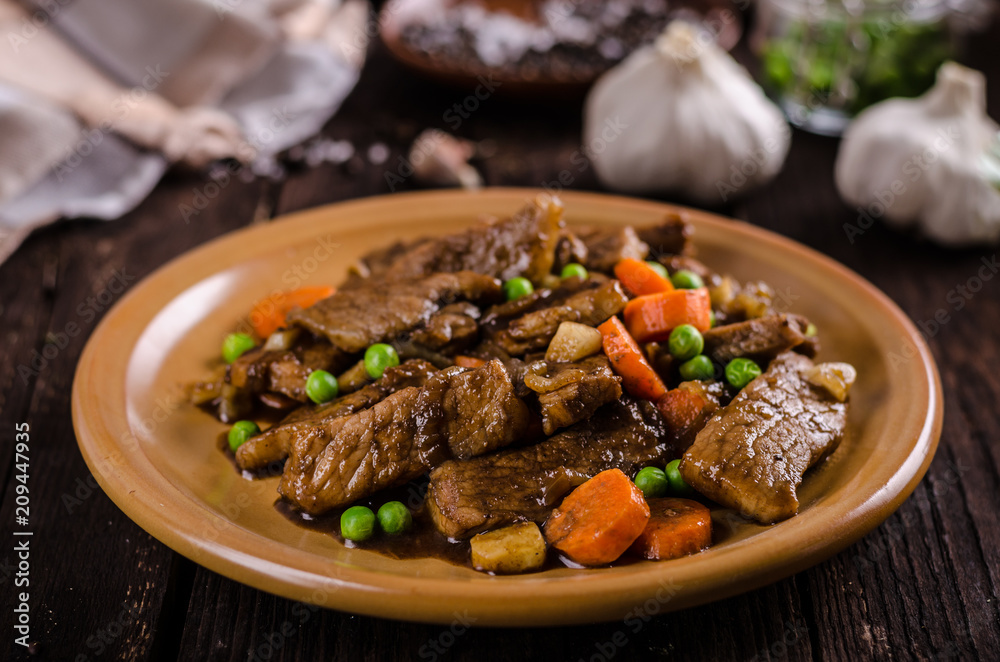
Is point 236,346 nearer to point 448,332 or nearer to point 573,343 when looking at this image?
point 448,332

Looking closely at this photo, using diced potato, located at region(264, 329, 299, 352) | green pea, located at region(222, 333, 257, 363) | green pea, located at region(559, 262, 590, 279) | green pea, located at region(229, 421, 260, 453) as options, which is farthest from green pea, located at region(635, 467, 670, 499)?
green pea, located at region(222, 333, 257, 363)

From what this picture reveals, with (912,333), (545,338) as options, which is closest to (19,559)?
(545,338)

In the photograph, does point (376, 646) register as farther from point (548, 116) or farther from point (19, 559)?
point (548, 116)

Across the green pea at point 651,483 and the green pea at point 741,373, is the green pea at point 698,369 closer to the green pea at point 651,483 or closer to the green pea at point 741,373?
the green pea at point 741,373

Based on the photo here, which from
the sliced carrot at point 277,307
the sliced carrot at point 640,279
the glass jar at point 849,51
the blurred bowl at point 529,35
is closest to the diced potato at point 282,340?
the sliced carrot at point 277,307

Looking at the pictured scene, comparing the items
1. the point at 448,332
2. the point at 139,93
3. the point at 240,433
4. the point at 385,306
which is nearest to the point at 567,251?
the point at 448,332

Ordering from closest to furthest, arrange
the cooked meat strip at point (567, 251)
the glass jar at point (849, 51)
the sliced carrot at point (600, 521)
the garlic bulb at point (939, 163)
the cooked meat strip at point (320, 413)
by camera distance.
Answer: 1. the sliced carrot at point (600, 521)
2. the cooked meat strip at point (320, 413)
3. the cooked meat strip at point (567, 251)
4. the garlic bulb at point (939, 163)
5. the glass jar at point (849, 51)
